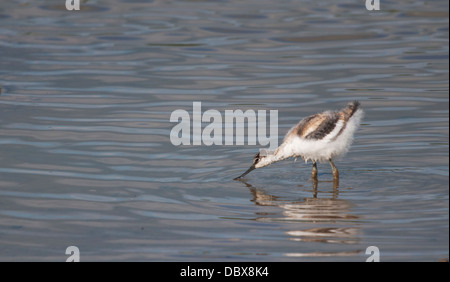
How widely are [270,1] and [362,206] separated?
1397 cm

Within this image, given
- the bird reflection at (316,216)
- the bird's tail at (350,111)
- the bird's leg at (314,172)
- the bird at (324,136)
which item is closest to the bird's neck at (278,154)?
the bird at (324,136)

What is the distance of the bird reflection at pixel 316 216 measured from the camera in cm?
874

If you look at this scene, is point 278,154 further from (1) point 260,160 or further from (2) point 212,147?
(2) point 212,147

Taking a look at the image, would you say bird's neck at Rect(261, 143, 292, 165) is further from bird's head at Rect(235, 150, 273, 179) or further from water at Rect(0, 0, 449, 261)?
water at Rect(0, 0, 449, 261)

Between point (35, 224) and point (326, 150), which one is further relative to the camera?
point (326, 150)

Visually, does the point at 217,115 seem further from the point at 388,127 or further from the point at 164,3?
the point at 164,3

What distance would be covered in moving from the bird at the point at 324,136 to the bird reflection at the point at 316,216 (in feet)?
1.38

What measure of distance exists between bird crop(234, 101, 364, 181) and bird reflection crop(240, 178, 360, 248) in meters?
0.42

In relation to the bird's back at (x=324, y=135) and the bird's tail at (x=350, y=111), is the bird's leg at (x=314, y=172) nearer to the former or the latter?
the bird's back at (x=324, y=135)

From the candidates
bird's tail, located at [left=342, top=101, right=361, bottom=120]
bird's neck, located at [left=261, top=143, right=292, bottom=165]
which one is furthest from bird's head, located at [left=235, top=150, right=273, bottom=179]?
bird's tail, located at [left=342, top=101, right=361, bottom=120]

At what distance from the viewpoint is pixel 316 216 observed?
9.47 meters

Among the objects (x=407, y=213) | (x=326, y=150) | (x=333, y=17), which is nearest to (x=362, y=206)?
(x=407, y=213)

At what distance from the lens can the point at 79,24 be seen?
20.7 meters

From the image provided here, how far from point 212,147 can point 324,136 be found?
232 centimetres
